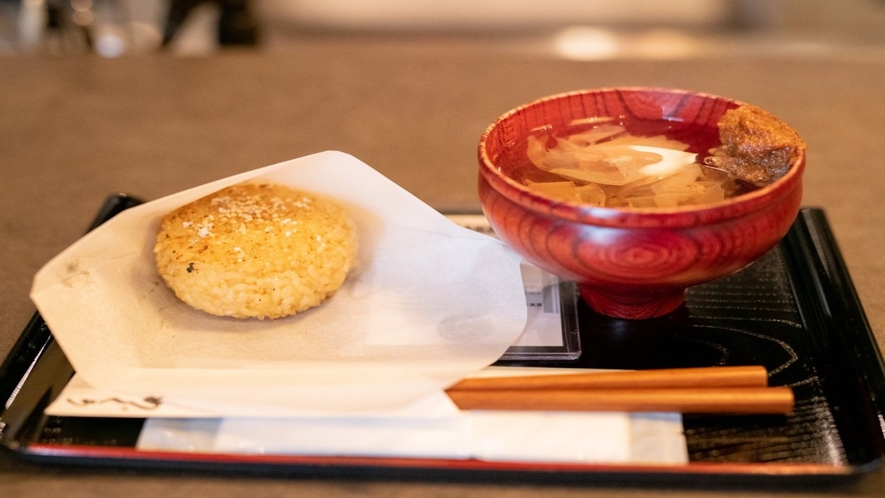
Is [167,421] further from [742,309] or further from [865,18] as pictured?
[865,18]

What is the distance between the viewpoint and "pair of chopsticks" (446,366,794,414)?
30.5 inches

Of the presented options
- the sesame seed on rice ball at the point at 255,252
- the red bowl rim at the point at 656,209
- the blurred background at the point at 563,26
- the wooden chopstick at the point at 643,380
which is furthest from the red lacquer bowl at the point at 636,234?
the blurred background at the point at 563,26

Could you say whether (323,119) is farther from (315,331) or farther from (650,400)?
(650,400)

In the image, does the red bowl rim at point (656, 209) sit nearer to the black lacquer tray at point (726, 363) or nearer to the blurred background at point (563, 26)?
the black lacquer tray at point (726, 363)

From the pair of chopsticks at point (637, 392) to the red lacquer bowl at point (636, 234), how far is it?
0.36ft

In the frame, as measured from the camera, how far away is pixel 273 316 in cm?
97

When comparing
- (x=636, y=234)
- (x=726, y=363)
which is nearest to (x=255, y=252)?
(x=636, y=234)

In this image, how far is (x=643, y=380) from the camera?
804 millimetres

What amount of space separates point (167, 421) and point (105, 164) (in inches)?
36.8

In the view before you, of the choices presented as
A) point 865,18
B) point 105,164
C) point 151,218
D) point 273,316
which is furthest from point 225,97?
point 865,18

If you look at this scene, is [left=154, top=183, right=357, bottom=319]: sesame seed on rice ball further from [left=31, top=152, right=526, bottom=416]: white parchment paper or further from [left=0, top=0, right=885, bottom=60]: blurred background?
[left=0, top=0, right=885, bottom=60]: blurred background

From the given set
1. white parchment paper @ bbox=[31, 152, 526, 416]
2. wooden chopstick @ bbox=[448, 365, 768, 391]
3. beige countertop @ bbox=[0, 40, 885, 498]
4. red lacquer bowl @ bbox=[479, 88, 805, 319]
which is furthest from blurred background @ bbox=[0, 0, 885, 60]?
wooden chopstick @ bbox=[448, 365, 768, 391]

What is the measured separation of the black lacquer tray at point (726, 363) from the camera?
74 cm

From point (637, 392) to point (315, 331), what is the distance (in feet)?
1.34
